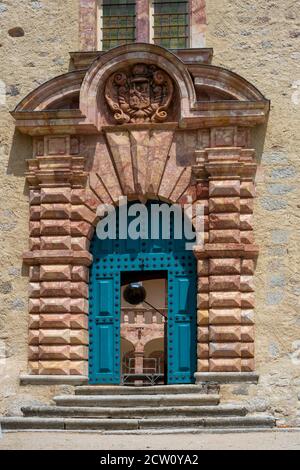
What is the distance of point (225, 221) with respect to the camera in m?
13.6

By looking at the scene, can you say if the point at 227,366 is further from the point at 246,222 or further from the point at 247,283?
the point at 246,222

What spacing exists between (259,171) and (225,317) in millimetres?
1973

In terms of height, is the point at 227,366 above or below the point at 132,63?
below

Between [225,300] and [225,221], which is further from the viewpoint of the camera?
[225,221]

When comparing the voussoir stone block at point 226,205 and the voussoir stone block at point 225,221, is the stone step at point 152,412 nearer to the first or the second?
the voussoir stone block at point 225,221

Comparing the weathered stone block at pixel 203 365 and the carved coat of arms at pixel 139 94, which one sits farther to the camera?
the carved coat of arms at pixel 139 94

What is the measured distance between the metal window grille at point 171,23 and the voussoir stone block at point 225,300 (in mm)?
3469

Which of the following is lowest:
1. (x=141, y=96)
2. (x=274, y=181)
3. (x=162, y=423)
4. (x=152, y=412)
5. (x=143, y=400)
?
(x=162, y=423)

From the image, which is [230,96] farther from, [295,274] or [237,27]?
[295,274]

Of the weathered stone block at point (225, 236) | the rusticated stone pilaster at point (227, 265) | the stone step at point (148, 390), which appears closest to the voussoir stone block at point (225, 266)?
the rusticated stone pilaster at point (227, 265)

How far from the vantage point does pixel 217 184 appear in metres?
13.7

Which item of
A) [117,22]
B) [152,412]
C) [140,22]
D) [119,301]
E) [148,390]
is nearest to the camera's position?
[152,412]

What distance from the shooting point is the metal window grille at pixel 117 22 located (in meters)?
14.5

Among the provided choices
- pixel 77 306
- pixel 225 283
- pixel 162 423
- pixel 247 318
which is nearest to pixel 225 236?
pixel 225 283
